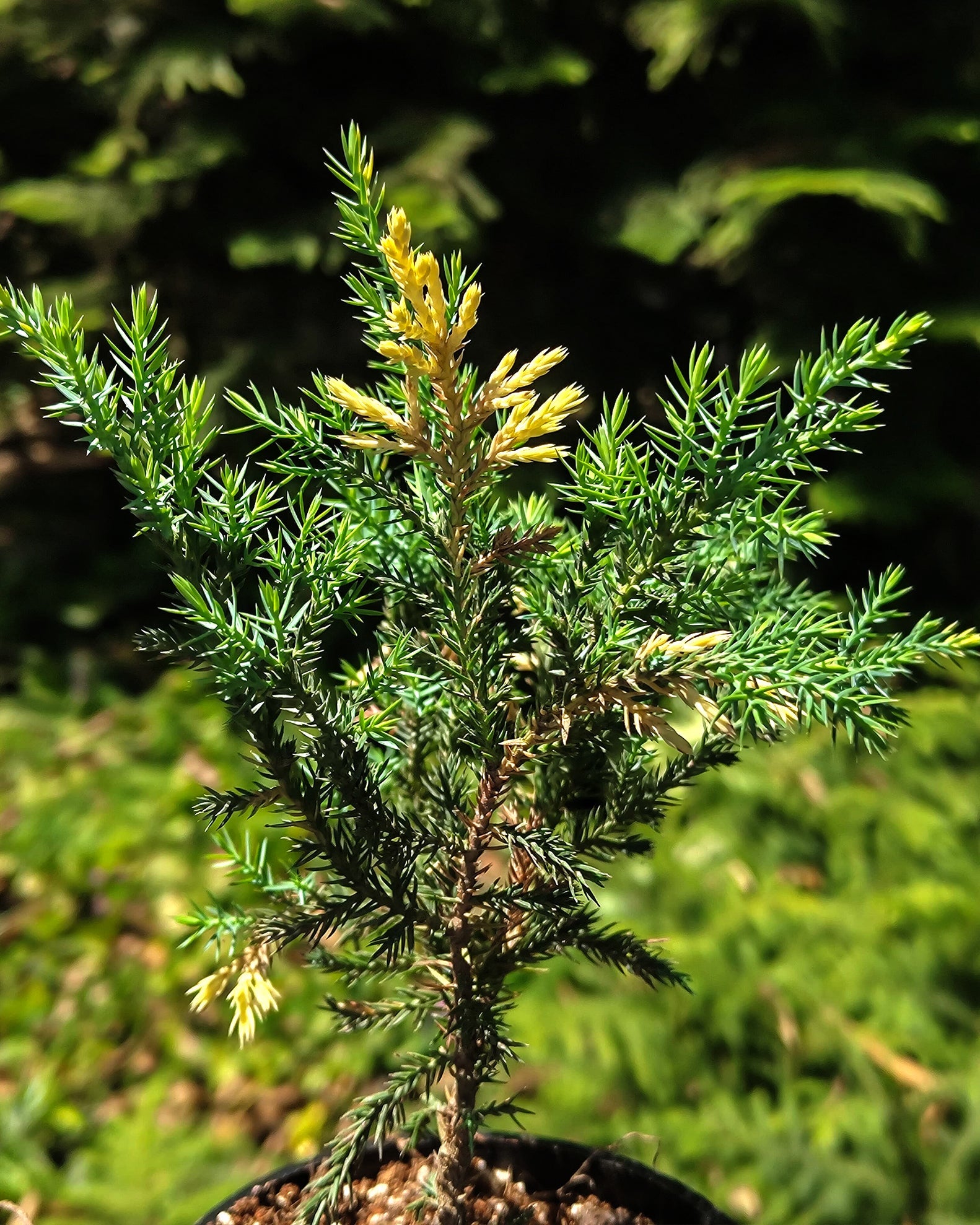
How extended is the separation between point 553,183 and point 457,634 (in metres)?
2.44

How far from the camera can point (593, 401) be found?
8.47 ft

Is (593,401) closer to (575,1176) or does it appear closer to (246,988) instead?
(575,1176)

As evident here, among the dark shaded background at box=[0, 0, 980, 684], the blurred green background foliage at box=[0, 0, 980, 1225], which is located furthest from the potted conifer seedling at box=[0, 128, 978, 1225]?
the dark shaded background at box=[0, 0, 980, 684]

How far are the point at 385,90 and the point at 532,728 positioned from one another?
256 centimetres

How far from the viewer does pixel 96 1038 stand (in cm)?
201

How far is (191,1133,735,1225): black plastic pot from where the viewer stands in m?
0.79

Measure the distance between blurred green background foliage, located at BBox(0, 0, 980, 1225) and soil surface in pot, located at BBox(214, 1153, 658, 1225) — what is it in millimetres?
796

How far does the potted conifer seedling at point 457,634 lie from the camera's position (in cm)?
54

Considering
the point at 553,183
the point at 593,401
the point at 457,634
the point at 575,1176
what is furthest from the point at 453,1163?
the point at 553,183

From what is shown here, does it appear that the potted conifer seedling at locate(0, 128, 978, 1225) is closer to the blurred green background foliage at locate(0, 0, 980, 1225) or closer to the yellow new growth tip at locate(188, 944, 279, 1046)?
the yellow new growth tip at locate(188, 944, 279, 1046)

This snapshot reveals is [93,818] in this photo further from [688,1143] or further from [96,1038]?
[688,1143]

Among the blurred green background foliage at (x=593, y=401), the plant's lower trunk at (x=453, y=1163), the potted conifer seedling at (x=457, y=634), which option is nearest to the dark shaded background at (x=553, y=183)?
the blurred green background foliage at (x=593, y=401)

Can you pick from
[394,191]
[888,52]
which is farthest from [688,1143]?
[888,52]

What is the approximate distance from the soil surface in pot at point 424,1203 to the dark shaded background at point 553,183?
67.1 inches
